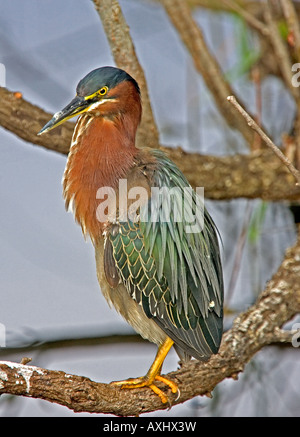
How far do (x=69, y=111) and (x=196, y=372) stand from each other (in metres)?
0.91

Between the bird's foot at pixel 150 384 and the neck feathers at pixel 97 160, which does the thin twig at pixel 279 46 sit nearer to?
the neck feathers at pixel 97 160

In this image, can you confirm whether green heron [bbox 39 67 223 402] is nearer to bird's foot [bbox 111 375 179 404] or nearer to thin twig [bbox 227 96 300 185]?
bird's foot [bbox 111 375 179 404]

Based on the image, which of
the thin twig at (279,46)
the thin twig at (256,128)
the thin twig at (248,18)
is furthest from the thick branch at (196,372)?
the thin twig at (248,18)

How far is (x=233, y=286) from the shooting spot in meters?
2.90

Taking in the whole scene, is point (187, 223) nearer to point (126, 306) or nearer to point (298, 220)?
point (126, 306)

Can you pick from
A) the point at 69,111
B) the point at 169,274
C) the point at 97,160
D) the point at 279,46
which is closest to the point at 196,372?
the point at 169,274

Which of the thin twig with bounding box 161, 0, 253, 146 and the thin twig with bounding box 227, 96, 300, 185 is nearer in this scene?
the thin twig with bounding box 227, 96, 300, 185

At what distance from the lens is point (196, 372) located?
2.11 metres

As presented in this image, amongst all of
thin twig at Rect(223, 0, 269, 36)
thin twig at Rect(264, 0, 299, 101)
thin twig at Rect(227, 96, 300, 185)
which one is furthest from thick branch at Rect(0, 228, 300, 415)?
thin twig at Rect(223, 0, 269, 36)

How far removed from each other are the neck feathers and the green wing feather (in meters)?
0.12

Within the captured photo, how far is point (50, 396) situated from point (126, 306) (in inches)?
18.1

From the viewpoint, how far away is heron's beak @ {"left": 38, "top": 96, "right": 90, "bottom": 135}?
202cm

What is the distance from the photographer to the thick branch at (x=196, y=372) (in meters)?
1.73
